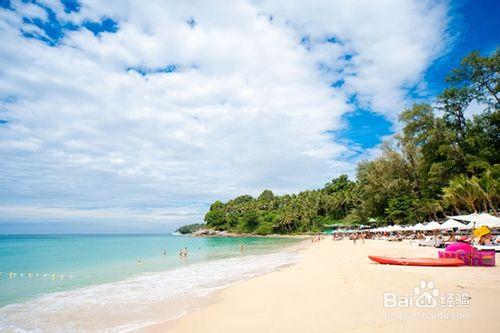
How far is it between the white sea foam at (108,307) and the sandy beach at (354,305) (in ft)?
3.32

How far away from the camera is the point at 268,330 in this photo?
6.40 m

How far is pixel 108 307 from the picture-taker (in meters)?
10.1

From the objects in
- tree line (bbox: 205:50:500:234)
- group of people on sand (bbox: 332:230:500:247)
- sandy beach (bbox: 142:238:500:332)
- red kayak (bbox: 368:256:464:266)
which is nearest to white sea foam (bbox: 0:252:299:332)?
sandy beach (bbox: 142:238:500:332)

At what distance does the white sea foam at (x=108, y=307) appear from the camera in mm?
8297

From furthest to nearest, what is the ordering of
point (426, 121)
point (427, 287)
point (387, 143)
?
point (387, 143)
point (426, 121)
point (427, 287)

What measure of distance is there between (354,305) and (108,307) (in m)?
7.42

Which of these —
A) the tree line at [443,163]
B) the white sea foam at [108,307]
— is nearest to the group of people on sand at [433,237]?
the tree line at [443,163]

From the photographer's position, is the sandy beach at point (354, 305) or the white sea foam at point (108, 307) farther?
the white sea foam at point (108, 307)

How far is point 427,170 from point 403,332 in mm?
36767

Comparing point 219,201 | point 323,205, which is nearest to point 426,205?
point 323,205

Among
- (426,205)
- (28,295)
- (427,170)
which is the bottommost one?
(28,295)

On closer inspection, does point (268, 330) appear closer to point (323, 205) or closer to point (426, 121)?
point (426, 121)

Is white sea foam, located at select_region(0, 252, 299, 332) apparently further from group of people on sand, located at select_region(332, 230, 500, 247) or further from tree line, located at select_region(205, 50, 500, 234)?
tree line, located at select_region(205, 50, 500, 234)

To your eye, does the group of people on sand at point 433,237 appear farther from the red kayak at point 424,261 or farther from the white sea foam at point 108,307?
the white sea foam at point 108,307
